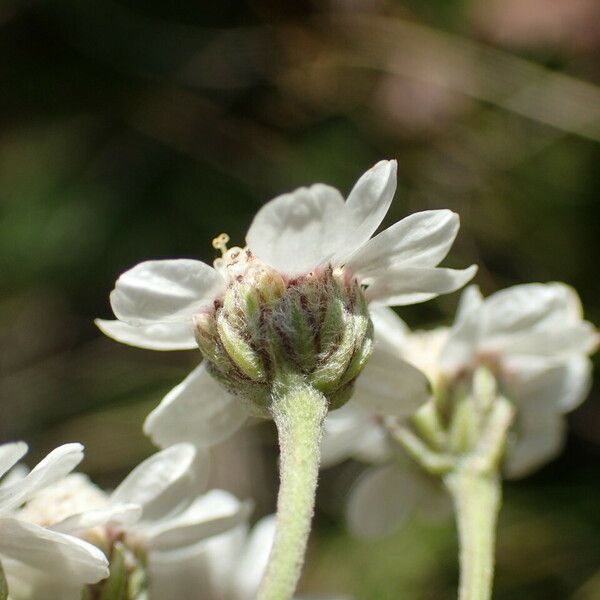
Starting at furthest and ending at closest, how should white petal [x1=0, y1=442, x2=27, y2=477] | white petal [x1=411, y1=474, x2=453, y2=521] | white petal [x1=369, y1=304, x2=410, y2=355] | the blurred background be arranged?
the blurred background < white petal [x1=411, y1=474, x2=453, y2=521] < white petal [x1=369, y1=304, x2=410, y2=355] < white petal [x1=0, y1=442, x2=27, y2=477]

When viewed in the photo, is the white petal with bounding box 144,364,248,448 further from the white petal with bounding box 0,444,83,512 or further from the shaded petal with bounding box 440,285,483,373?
the shaded petal with bounding box 440,285,483,373

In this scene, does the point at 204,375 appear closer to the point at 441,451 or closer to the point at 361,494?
the point at 441,451

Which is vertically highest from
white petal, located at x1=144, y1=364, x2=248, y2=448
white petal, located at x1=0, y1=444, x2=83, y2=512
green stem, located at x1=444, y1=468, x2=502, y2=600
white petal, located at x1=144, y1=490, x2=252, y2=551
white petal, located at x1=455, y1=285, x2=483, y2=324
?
white petal, located at x1=0, y1=444, x2=83, y2=512

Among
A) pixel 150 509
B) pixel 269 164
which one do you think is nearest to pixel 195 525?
pixel 150 509

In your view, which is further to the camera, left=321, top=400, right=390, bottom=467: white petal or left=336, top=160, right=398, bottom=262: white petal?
left=321, top=400, right=390, bottom=467: white petal

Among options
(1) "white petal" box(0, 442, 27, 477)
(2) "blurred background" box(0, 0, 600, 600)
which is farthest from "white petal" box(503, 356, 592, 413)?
(2) "blurred background" box(0, 0, 600, 600)

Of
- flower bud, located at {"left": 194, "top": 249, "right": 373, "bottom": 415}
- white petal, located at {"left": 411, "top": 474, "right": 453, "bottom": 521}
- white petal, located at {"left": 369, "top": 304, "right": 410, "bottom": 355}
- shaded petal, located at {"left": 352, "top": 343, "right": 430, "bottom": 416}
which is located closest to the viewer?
flower bud, located at {"left": 194, "top": 249, "right": 373, "bottom": 415}

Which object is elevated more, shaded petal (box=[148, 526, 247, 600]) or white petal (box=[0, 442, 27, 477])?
white petal (box=[0, 442, 27, 477])
